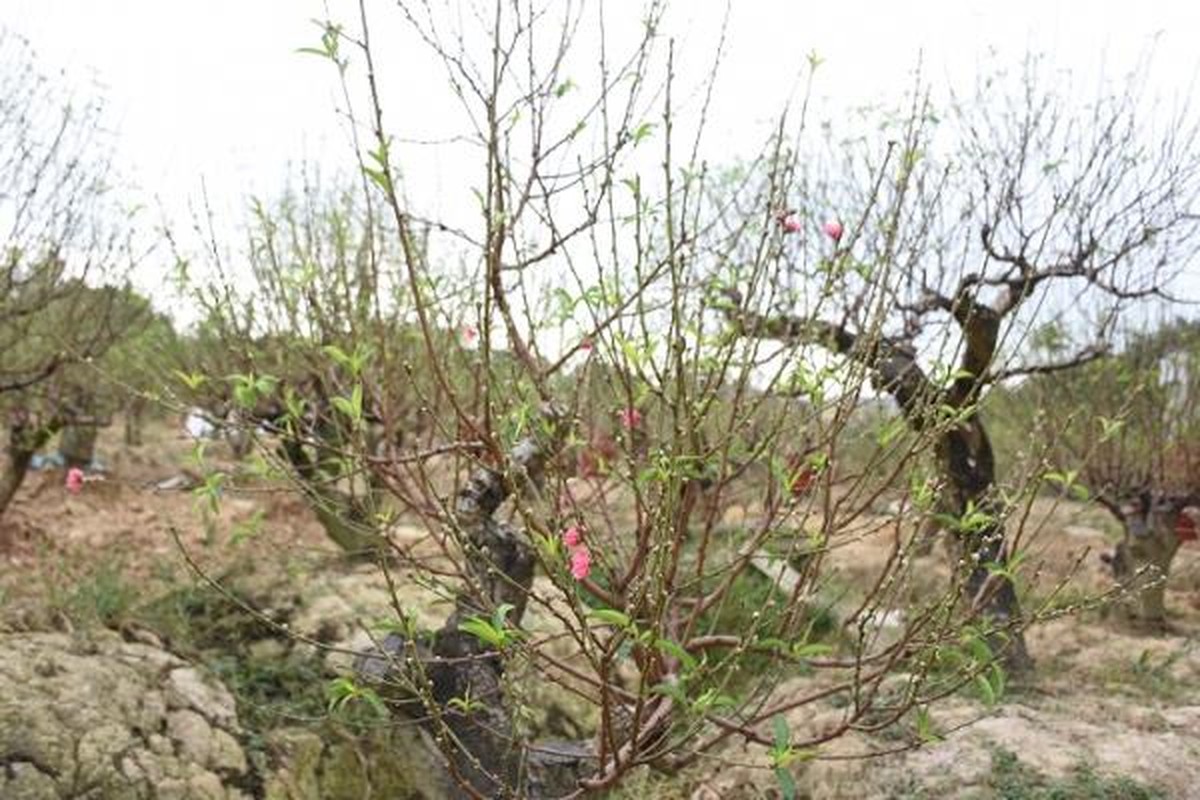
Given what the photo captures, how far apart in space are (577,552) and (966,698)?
4.96 metres

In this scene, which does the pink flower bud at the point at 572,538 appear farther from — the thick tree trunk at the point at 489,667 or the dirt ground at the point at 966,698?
the thick tree trunk at the point at 489,667

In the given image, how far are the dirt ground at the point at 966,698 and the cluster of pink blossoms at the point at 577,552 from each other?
635 mm

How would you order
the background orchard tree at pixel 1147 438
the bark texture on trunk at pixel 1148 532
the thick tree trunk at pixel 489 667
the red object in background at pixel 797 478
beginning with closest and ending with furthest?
the red object in background at pixel 797 478
the thick tree trunk at pixel 489 667
the background orchard tree at pixel 1147 438
the bark texture on trunk at pixel 1148 532

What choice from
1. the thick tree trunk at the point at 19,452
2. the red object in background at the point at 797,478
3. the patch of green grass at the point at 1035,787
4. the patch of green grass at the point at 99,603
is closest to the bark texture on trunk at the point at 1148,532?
the patch of green grass at the point at 1035,787

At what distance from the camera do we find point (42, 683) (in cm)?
440

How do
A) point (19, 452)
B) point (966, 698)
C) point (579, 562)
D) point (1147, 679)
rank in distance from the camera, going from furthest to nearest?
1. point (19, 452)
2. point (1147, 679)
3. point (966, 698)
4. point (579, 562)

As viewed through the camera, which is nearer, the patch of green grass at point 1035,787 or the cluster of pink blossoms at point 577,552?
the cluster of pink blossoms at point 577,552

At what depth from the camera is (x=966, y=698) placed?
6.41 meters

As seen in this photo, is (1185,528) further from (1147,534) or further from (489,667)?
(489,667)

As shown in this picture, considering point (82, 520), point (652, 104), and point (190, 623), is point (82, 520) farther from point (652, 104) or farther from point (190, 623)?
point (652, 104)

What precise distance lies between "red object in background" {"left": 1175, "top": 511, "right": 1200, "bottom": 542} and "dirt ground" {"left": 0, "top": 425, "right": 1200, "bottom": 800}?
433 mm

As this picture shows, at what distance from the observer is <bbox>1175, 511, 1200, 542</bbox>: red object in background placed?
10.4 meters

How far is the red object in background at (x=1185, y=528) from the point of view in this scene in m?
10.4

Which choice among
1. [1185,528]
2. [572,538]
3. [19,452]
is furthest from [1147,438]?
[19,452]
